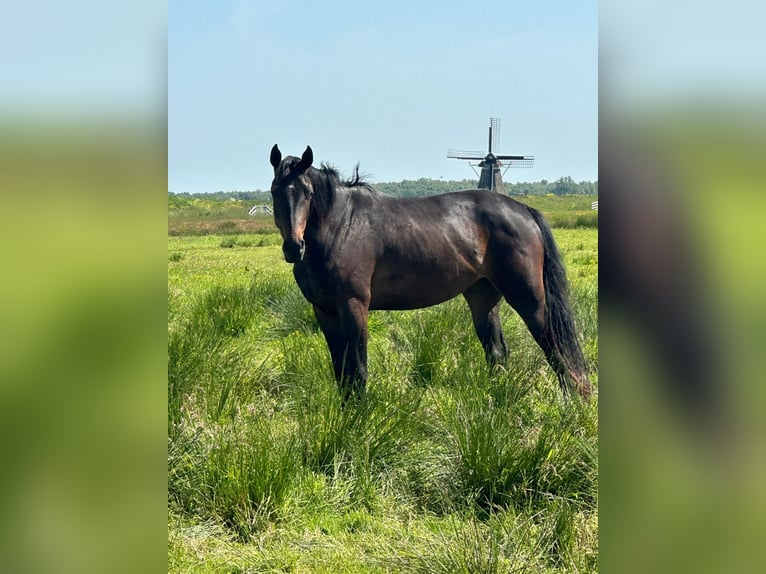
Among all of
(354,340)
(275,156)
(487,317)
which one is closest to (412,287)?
(354,340)

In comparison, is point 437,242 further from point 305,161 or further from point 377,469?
point 377,469

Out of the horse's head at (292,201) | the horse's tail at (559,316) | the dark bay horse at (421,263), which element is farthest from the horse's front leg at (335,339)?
the horse's tail at (559,316)

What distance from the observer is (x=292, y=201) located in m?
4.69

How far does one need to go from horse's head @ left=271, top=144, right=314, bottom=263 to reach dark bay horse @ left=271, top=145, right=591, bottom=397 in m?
0.02

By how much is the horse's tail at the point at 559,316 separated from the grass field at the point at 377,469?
0.22 metres

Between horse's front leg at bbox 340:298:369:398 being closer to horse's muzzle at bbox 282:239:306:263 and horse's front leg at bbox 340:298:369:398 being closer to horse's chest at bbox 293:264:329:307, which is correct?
horse's chest at bbox 293:264:329:307

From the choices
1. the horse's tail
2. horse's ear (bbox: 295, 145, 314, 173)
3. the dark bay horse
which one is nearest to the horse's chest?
the dark bay horse

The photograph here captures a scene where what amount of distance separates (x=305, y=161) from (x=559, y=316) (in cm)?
259

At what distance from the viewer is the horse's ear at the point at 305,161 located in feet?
15.6

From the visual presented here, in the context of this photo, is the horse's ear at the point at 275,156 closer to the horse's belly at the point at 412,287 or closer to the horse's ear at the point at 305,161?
the horse's ear at the point at 305,161
